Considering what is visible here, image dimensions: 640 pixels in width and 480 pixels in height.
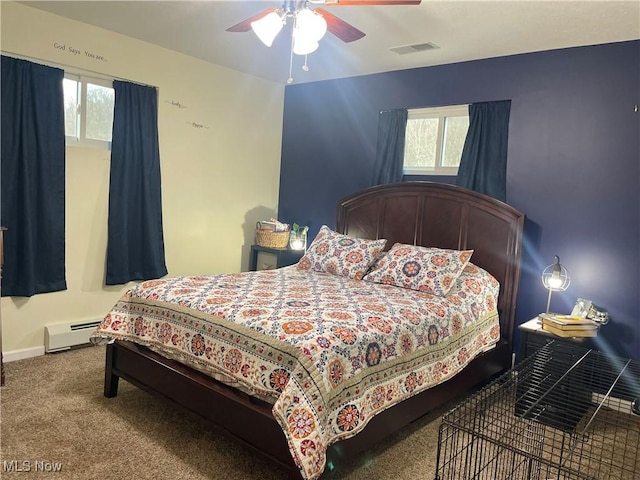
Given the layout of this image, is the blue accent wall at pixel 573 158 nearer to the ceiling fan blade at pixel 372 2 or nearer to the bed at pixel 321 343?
the bed at pixel 321 343

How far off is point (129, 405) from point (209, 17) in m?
2.60

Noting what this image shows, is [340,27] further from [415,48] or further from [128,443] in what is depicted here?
[128,443]

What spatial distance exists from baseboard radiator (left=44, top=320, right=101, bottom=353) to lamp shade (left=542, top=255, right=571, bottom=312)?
351 centimetres

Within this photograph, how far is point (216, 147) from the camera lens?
470 cm

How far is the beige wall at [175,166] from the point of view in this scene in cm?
352

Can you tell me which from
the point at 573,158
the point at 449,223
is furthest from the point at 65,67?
the point at 573,158

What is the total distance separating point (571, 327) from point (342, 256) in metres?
1.66

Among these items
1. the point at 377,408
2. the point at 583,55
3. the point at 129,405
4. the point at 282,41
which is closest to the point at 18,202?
the point at 129,405

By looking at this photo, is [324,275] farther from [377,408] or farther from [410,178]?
[377,408]

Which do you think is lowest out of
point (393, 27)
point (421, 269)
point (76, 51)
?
point (421, 269)

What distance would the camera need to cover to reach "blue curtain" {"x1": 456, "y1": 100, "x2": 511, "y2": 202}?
3760 millimetres

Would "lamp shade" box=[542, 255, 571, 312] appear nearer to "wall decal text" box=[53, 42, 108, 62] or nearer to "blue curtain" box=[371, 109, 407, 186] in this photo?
"blue curtain" box=[371, 109, 407, 186]

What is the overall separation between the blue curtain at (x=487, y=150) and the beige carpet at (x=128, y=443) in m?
1.85

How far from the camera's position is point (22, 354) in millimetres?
3500
